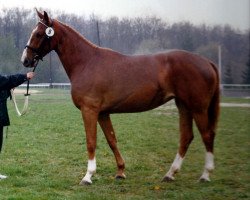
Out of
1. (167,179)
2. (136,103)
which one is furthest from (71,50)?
(167,179)

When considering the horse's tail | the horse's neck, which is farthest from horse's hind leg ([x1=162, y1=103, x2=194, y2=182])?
the horse's neck

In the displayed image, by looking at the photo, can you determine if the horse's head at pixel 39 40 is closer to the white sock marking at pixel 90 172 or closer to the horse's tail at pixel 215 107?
the white sock marking at pixel 90 172

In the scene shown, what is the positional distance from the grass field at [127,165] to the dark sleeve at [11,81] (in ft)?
4.79

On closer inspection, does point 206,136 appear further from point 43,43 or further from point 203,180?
point 43,43

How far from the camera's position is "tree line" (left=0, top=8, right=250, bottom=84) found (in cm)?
490

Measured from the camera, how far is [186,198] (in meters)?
5.06

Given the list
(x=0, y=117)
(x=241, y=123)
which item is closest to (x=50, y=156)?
(x=0, y=117)

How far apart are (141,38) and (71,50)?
20.5 ft

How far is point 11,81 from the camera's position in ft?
19.9

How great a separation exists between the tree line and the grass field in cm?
165

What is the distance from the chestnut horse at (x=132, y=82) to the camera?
236 inches

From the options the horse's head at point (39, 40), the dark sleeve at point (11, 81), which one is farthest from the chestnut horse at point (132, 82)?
the dark sleeve at point (11, 81)

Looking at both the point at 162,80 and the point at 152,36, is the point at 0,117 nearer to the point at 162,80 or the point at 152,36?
the point at 162,80

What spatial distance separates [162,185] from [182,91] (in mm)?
1438
